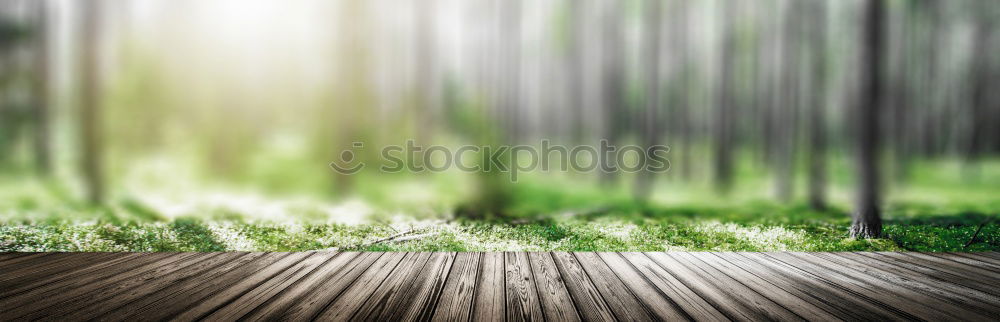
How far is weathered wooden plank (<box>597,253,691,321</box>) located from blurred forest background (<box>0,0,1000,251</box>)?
533mm

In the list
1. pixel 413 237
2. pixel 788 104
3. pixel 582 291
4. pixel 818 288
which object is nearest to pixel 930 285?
pixel 818 288

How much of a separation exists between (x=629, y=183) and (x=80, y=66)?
5409mm

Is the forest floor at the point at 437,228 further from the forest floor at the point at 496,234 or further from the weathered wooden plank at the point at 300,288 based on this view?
the weathered wooden plank at the point at 300,288

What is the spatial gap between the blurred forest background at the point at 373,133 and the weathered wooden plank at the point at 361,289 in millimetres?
355

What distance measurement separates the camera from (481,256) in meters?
3.15

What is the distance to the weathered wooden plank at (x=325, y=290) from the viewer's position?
1943 millimetres

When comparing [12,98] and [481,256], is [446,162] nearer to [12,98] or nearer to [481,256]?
[481,256]

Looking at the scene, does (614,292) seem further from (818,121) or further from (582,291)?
(818,121)

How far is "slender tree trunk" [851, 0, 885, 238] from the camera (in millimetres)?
3492

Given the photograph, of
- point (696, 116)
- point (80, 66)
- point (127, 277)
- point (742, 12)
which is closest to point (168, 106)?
point (80, 66)

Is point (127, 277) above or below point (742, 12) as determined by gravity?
below

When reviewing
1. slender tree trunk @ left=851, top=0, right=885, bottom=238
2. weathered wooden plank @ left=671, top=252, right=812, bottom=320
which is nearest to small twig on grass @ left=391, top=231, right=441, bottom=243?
weathered wooden plank @ left=671, top=252, right=812, bottom=320

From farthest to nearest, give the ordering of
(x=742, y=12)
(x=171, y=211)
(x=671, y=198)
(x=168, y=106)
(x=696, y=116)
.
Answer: (x=696, y=116), (x=742, y=12), (x=671, y=198), (x=168, y=106), (x=171, y=211)

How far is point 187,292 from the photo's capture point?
7.51 feet
